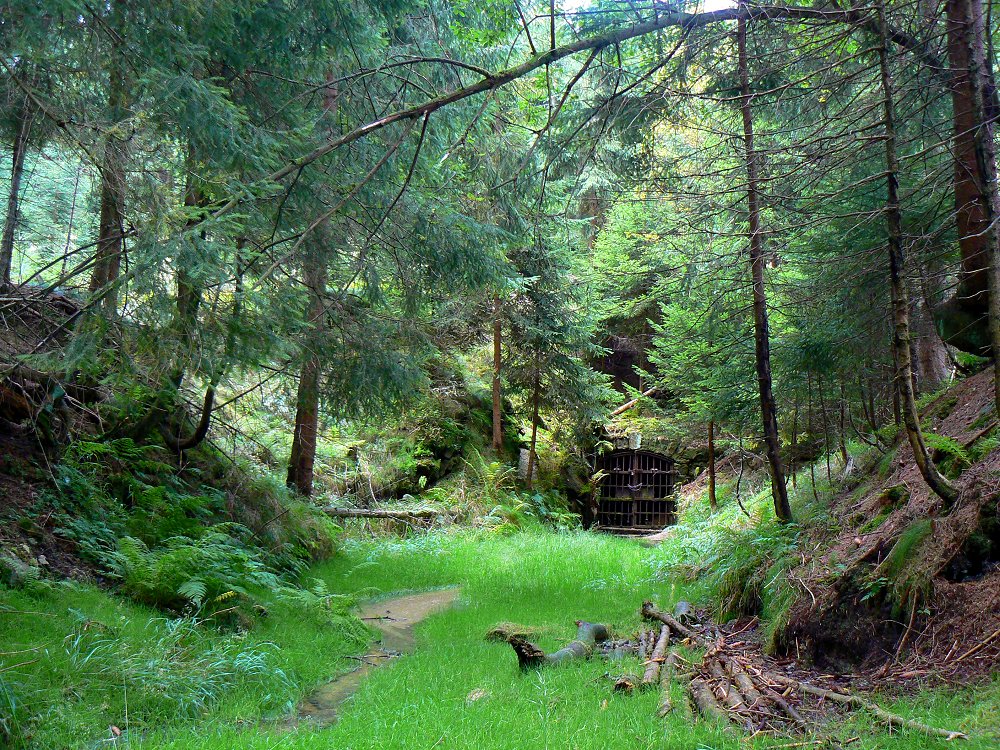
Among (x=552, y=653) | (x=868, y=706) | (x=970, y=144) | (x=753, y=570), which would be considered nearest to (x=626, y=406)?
(x=753, y=570)

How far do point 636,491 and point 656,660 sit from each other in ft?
48.3

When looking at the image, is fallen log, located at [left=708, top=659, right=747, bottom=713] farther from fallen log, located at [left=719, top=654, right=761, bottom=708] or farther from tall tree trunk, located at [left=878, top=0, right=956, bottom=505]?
tall tree trunk, located at [left=878, top=0, right=956, bottom=505]

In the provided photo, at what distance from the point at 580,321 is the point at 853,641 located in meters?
12.0

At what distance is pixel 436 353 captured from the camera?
977cm

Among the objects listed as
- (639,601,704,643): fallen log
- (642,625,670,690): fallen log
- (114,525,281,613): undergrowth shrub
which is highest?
(114,525,281,613): undergrowth shrub

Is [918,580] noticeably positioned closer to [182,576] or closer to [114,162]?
[182,576]

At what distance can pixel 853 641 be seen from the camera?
4.77 metres

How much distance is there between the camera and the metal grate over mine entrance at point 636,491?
64.1 feet

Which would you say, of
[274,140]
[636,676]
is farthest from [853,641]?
[274,140]

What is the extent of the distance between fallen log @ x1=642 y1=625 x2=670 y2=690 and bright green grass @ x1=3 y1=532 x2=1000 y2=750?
0.17m

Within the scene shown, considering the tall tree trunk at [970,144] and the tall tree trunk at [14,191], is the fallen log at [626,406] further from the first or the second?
the tall tree trunk at [14,191]

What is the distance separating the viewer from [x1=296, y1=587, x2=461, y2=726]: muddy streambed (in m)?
4.57

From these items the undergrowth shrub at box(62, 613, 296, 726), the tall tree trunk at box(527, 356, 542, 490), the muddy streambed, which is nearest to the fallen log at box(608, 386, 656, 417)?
the tall tree trunk at box(527, 356, 542, 490)

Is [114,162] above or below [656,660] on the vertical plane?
above
